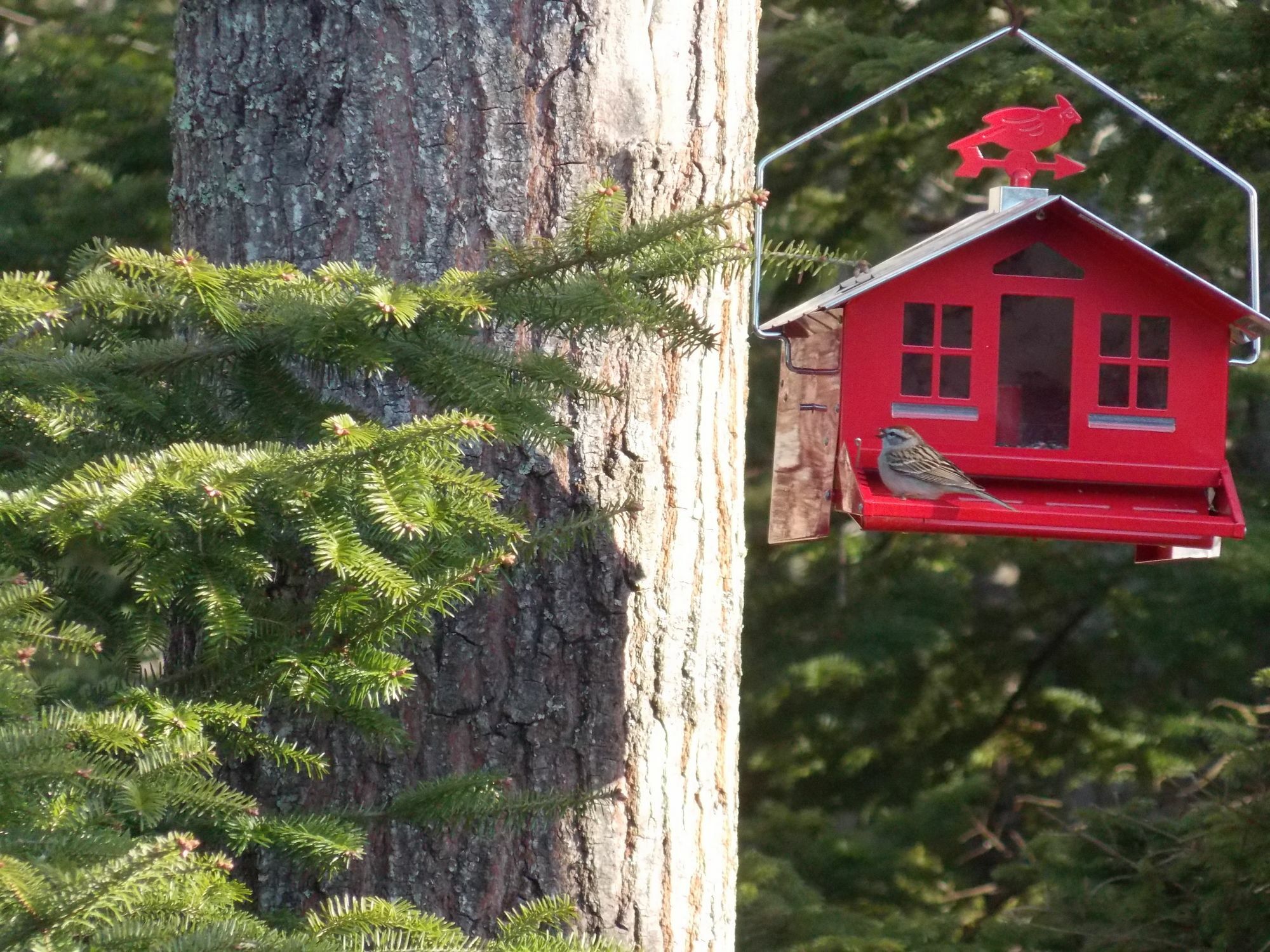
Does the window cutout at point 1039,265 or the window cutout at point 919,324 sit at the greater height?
the window cutout at point 1039,265

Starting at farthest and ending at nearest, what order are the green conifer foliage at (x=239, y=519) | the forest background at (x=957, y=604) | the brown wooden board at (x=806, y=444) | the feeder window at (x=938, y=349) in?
the forest background at (x=957, y=604), the brown wooden board at (x=806, y=444), the feeder window at (x=938, y=349), the green conifer foliage at (x=239, y=519)

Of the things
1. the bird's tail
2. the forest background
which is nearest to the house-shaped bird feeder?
the bird's tail

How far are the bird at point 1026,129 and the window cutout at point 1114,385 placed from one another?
1.54 feet

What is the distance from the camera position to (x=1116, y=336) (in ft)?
8.68

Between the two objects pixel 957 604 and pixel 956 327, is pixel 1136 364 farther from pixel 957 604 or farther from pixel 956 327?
pixel 957 604

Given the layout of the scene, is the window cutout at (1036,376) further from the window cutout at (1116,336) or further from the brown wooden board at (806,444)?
the brown wooden board at (806,444)

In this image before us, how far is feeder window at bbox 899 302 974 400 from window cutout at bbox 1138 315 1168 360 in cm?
34

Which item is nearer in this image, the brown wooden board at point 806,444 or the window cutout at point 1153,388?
the window cutout at point 1153,388

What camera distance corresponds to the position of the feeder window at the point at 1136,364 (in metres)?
2.61

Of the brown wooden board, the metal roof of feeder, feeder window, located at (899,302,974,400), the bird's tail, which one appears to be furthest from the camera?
the brown wooden board

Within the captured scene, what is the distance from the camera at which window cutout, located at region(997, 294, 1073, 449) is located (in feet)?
8.69

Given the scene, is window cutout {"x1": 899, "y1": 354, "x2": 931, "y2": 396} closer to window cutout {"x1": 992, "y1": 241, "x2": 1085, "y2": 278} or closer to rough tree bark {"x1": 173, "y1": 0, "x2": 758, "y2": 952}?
window cutout {"x1": 992, "y1": 241, "x2": 1085, "y2": 278}

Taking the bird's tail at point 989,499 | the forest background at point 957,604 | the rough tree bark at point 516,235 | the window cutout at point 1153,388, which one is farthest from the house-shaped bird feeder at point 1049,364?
the forest background at point 957,604

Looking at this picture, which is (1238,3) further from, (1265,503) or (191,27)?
(191,27)
